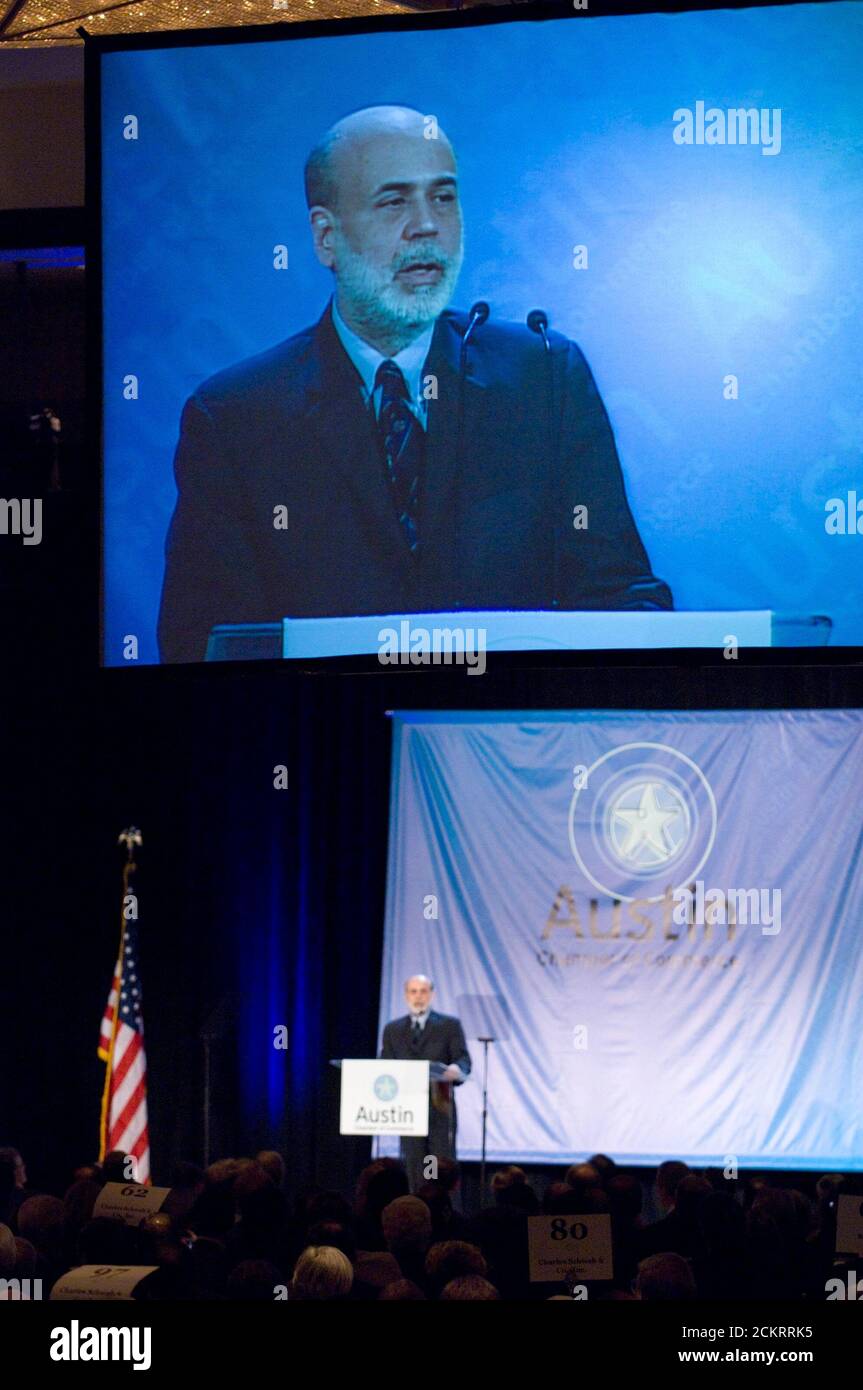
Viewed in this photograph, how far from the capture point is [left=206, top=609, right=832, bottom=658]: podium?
16.6 feet

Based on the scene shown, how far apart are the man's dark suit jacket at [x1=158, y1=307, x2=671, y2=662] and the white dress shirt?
2cm

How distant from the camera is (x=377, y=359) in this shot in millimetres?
5414

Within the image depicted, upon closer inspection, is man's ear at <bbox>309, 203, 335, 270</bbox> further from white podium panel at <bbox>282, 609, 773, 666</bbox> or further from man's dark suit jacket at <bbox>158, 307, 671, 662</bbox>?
white podium panel at <bbox>282, 609, 773, 666</bbox>

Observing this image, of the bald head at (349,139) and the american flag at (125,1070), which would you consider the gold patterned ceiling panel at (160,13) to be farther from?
the american flag at (125,1070)

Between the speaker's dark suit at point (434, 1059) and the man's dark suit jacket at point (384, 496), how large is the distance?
2308mm

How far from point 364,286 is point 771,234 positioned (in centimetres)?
117

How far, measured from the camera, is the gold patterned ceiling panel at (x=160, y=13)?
20.9ft

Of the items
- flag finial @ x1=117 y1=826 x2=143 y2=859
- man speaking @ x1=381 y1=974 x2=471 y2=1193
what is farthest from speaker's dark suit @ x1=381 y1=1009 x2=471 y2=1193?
flag finial @ x1=117 y1=826 x2=143 y2=859

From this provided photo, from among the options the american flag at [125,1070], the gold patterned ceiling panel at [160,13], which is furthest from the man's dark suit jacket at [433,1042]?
the gold patterned ceiling panel at [160,13]

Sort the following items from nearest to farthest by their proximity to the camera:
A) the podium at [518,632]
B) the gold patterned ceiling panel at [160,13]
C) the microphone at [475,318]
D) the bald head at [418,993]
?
the podium at [518,632], the microphone at [475,318], the gold patterned ceiling panel at [160,13], the bald head at [418,993]

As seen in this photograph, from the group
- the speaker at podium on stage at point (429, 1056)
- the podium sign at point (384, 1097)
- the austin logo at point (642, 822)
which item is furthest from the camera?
the austin logo at point (642, 822)

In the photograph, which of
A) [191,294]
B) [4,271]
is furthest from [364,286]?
[4,271]

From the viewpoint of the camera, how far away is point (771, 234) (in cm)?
520

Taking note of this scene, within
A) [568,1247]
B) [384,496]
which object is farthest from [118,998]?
[568,1247]
